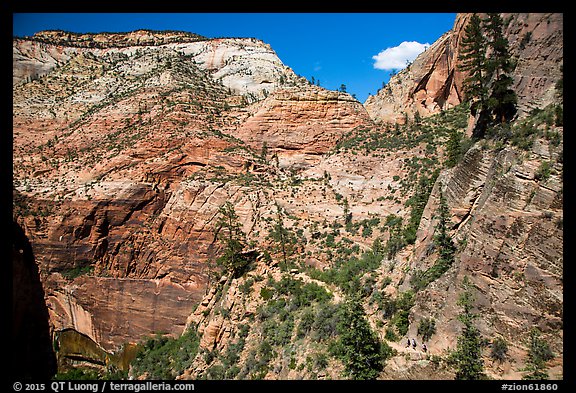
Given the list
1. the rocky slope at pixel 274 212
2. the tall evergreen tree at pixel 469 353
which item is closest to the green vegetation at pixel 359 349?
the rocky slope at pixel 274 212

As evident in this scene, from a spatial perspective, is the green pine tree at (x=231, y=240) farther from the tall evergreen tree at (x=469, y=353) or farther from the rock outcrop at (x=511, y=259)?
the tall evergreen tree at (x=469, y=353)

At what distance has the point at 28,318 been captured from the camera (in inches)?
1196

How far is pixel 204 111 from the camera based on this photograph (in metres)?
41.7

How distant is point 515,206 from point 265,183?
78.7 feet

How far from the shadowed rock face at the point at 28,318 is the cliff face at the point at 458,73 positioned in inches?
1487

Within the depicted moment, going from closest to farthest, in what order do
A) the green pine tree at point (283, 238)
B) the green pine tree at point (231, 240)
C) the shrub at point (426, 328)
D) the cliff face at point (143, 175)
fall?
the shrub at point (426, 328) < the green pine tree at point (231, 240) < the green pine tree at point (283, 238) < the cliff face at point (143, 175)

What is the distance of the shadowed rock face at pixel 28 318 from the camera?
2881 cm

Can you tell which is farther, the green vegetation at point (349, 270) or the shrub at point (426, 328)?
the green vegetation at point (349, 270)

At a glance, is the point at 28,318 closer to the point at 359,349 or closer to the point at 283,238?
the point at 283,238

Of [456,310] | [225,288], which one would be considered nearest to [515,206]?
[456,310]

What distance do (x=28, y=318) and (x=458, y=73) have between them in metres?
48.3

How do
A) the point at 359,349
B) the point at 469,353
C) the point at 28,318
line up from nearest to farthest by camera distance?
the point at 469,353 < the point at 359,349 < the point at 28,318

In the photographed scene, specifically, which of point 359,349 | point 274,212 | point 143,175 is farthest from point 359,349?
point 143,175
